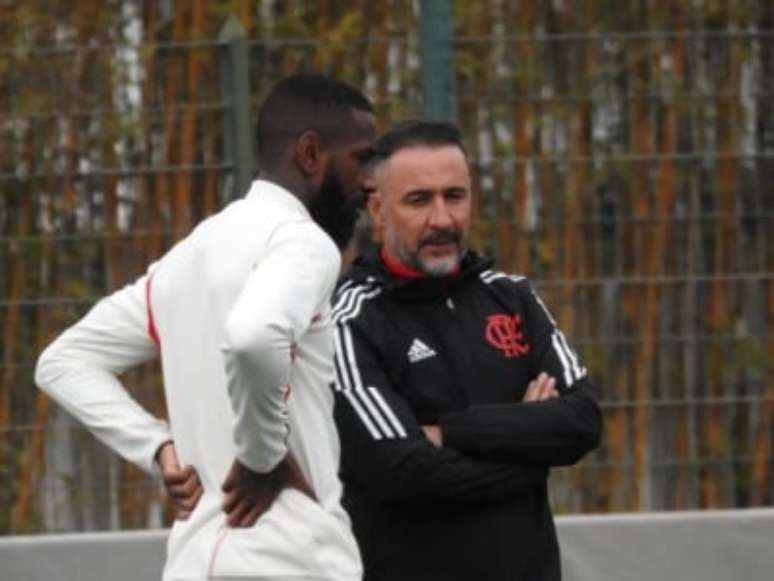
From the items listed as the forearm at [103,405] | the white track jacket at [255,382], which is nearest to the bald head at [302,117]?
the white track jacket at [255,382]

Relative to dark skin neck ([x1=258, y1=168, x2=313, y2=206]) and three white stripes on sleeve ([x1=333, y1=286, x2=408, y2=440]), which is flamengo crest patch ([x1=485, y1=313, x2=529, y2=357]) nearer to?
three white stripes on sleeve ([x1=333, y1=286, x2=408, y2=440])

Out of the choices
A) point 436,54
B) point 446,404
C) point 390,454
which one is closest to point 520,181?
point 436,54

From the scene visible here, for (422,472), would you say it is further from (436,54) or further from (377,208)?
(436,54)

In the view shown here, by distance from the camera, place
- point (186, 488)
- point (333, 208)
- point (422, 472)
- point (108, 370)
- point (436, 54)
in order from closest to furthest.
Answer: point (186, 488), point (333, 208), point (108, 370), point (422, 472), point (436, 54)

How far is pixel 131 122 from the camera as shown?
25.1ft

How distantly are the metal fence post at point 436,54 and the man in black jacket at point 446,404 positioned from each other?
145cm

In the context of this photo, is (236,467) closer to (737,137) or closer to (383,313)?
(383,313)

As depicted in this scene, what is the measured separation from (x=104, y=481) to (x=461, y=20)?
1.71 metres

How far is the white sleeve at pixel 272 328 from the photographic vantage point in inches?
188

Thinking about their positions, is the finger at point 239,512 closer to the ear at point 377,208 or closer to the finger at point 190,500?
the finger at point 190,500

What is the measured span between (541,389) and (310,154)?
1.02m

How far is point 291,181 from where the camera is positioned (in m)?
5.24

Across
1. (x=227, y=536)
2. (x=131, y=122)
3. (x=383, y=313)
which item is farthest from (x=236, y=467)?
(x=131, y=122)

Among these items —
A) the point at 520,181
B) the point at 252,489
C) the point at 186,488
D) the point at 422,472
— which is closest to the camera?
the point at 252,489
